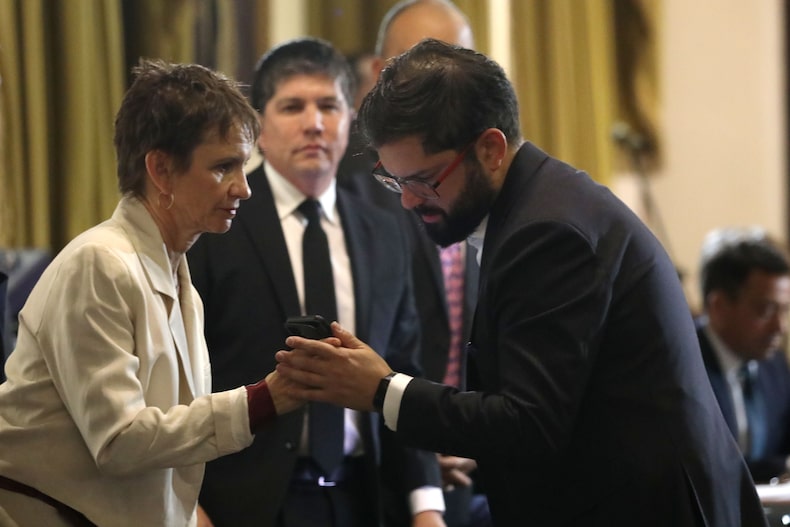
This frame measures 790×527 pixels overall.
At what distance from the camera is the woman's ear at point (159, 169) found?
1.80m

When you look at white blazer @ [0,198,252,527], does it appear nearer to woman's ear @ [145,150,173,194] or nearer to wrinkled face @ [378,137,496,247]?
woman's ear @ [145,150,173,194]

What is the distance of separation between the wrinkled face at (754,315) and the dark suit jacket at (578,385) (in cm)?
180

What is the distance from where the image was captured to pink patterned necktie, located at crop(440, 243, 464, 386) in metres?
2.72

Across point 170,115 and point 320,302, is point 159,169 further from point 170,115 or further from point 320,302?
point 320,302

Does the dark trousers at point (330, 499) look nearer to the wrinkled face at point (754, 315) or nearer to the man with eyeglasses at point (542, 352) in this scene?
the man with eyeglasses at point (542, 352)

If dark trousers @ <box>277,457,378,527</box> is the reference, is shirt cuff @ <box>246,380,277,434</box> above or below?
above

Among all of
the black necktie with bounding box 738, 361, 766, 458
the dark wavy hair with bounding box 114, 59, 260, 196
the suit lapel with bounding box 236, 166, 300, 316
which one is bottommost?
the black necktie with bounding box 738, 361, 766, 458

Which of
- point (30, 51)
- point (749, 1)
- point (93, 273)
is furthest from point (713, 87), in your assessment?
point (93, 273)

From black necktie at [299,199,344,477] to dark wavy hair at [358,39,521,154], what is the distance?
0.52 metres

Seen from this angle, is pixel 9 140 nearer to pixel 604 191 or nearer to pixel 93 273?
pixel 93 273

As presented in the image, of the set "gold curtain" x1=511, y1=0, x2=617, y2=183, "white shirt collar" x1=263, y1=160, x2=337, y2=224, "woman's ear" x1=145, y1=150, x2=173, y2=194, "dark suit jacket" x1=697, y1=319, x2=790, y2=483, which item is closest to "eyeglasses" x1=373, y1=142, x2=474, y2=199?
"woman's ear" x1=145, y1=150, x2=173, y2=194

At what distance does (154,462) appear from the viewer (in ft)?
5.58

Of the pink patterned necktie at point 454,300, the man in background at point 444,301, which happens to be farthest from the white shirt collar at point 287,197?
the pink patterned necktie at point 454,300

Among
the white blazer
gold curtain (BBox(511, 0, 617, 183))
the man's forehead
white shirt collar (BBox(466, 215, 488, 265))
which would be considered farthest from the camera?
gold curtain (BBox(511, 0, 617, 183))
